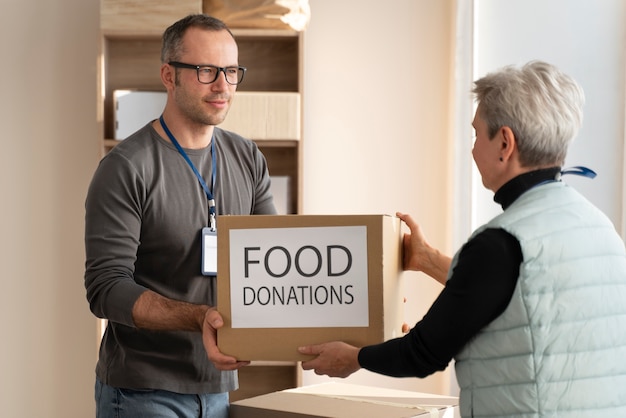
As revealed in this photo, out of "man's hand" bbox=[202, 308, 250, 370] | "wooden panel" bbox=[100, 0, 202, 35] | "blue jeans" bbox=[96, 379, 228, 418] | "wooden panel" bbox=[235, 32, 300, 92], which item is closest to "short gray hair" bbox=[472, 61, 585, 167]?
"man's hand" bbox=[202, 308, 250, 370]

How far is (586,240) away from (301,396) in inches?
36.3

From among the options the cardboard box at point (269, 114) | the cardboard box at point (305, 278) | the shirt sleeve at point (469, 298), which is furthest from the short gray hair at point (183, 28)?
the cardboard box at point (269, 114)

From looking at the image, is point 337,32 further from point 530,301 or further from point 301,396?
point 530,301

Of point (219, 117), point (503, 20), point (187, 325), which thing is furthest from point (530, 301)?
point (503, 20)

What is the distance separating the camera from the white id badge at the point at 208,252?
181 cm

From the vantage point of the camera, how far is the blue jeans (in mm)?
1770

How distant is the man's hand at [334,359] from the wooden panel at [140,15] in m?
1.85

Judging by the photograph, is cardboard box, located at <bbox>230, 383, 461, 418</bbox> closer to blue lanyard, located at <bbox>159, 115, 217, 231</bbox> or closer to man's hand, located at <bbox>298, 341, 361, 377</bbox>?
man's hand, located at <bbox>298, 341, 361, 377</bbox>

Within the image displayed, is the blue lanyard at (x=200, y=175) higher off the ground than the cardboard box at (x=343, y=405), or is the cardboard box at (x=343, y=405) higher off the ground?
the blue lanyard at (x=200, y=175)

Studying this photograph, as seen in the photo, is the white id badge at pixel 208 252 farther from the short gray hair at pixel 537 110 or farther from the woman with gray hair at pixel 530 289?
the short gray hair at pixel 537 110

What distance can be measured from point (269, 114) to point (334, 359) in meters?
1.70

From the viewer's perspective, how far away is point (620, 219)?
2.96m

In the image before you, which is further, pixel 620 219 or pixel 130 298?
pixel 620 219

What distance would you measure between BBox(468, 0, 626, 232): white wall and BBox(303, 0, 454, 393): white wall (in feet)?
1.27
